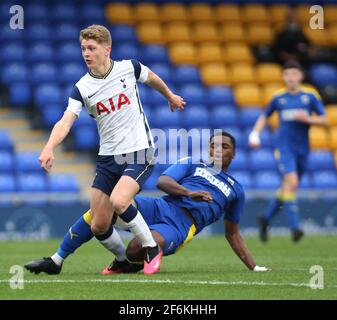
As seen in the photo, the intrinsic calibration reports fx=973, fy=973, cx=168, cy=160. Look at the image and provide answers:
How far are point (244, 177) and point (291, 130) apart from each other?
3.75 m

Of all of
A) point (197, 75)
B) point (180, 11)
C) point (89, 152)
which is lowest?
point (89, 152)

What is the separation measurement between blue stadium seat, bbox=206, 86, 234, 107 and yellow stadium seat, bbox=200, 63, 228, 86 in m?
0.25

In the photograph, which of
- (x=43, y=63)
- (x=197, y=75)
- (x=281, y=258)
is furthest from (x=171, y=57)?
(x=281, y=258)

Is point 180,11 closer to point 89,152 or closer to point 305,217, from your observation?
point 89,152

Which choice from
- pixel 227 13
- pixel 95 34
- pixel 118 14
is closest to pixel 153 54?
pixel 118 14

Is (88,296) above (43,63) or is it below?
below

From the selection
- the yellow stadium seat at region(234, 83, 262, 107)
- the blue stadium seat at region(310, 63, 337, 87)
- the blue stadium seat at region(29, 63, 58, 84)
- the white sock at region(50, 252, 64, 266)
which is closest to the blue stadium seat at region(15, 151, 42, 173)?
the blue stadium seat at region(29, 63, 58, 84)

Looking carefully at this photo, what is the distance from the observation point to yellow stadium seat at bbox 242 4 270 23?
20828 mm

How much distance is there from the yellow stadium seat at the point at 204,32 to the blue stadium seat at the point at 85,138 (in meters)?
4.19

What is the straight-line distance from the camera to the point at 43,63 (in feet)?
59.9

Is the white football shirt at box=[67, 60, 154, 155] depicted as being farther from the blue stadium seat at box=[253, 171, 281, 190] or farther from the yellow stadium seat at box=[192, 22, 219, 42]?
the yellow stadium seat at box=[192, 22, 219, 42]

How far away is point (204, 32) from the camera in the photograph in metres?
20.2
